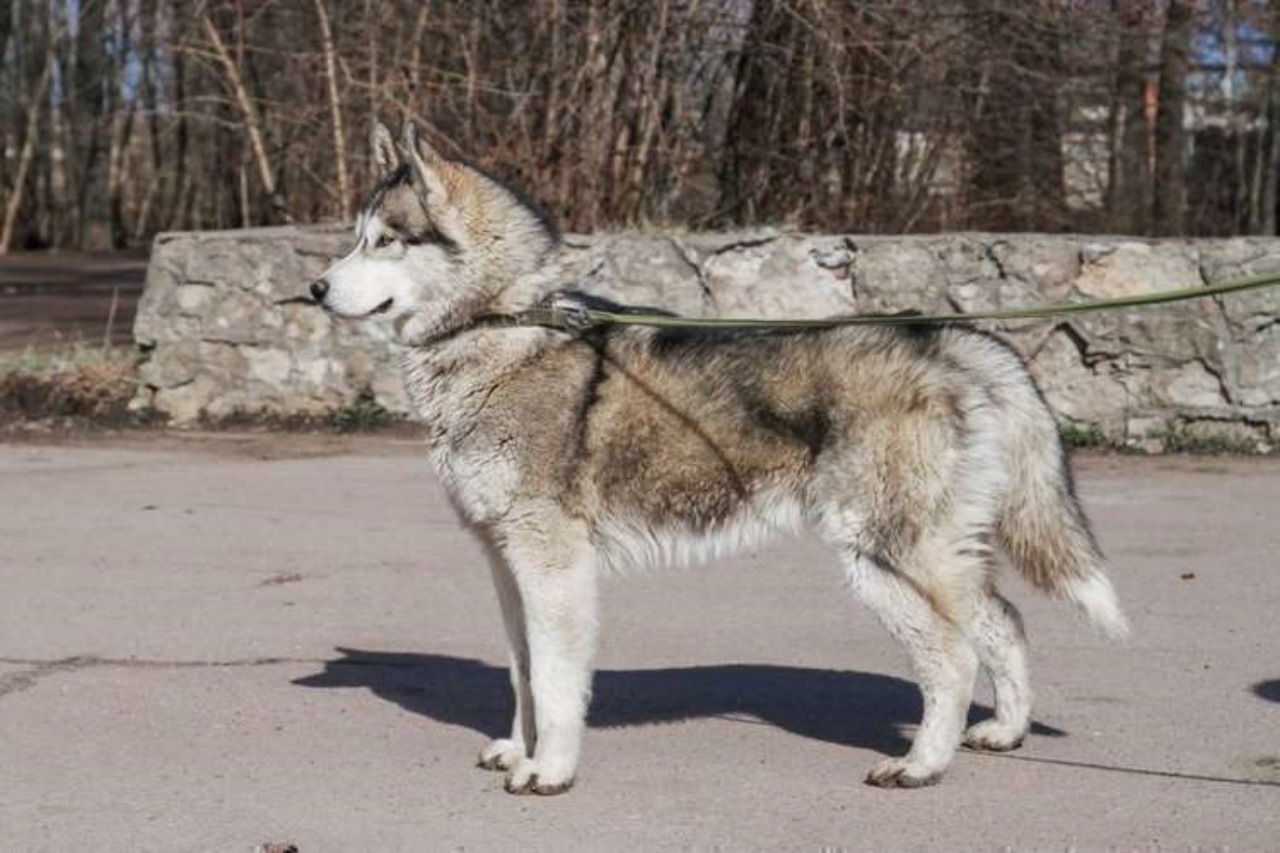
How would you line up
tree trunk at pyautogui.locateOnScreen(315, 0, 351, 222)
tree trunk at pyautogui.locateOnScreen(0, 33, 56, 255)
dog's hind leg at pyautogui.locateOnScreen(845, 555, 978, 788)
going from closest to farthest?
dog's hind leg at pyautogui.locateOnScreen(845, 555, 978, 788) < tree trunk at pyautogui.locateOnScreen(315, 0, 351, 222) < tree trunk at pyautogui.locateOnScreen(0, 33, 56, 255)

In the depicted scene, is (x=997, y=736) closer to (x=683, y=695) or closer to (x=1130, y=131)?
(x=683, y=695)

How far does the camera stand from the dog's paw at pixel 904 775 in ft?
18.0

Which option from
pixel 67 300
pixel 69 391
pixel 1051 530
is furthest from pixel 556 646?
pixel 67 300

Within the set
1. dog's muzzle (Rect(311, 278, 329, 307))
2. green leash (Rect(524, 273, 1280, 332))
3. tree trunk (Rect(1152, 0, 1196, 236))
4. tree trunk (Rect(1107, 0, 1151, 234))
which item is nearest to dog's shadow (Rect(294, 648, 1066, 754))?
green leash (Rect(524, 273, 1280, 332))

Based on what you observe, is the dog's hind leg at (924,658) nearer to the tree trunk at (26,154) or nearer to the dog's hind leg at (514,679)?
the dog's hind leg at (514,679)

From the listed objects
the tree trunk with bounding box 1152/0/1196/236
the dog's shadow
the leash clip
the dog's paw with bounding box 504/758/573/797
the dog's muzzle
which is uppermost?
the tree trunk with bounding box 1152/0/1196/236

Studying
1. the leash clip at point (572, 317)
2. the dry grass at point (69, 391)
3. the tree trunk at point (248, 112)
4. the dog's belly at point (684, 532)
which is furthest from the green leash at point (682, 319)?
the tree trunk at point (248, 112)

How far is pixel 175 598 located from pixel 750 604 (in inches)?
95.7

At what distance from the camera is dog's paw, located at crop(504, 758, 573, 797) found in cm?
551

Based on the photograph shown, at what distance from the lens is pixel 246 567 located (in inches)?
357

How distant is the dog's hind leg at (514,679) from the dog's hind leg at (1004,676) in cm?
133

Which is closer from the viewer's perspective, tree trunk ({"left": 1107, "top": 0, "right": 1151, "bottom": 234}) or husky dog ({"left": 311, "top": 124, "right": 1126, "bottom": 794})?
husky dog ({"left": 311, "top": 124, "right": 1126, "bottom": 794})

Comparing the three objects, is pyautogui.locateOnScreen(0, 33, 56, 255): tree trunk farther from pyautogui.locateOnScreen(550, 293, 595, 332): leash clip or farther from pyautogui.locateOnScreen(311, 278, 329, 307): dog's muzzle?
pyautogui.locateOnScreen(550, 293, 595, 332): leash clip

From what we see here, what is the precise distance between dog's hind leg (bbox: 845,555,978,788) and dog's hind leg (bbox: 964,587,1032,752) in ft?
1.21
